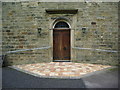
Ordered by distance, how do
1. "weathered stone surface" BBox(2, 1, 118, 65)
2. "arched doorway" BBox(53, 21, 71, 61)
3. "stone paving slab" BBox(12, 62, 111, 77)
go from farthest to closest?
"arched doorway" BBox(53, 21, 71, 61) → "weathered stone surface" BBox(2, 1, 118, 65) → "stone paving slab" BBox(12, 62, 111, 77)

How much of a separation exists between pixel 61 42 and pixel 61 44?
136 millimetres

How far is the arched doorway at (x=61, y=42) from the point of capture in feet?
20.3

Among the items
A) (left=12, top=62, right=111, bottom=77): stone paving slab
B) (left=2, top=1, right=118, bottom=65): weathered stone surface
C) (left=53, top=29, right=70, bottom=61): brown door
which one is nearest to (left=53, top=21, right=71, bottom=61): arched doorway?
(left=53, top=29, right=70, bottom=61): brown door

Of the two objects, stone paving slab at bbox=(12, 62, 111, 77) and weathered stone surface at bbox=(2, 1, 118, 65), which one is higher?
weathered stone surface at bbox=(2, 1, 118, 65)

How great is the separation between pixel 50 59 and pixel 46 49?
73cm

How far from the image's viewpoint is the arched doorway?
6199mm

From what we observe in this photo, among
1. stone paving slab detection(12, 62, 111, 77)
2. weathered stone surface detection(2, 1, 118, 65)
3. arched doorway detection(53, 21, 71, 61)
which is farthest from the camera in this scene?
arched doorway detection(53, 21, 71, 61)

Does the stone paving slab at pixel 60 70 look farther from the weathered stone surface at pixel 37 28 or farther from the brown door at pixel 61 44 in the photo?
the brown door at pixel 61 44

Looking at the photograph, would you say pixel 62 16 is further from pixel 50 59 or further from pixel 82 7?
pixel 50 59

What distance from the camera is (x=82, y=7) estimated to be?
19.2ft

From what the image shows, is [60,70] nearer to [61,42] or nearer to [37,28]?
[61,42]

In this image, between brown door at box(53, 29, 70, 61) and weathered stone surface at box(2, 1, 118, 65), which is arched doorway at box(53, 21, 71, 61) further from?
weathered stone surface at box(2, 1, 118, 65)

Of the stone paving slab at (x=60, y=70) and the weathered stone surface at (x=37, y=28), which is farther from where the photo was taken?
the weathered stone surface at (x=37, y=28)

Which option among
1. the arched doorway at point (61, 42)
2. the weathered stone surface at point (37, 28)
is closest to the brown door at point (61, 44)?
the arched doorway at point (61, 42)
